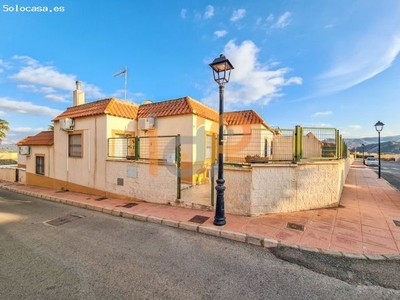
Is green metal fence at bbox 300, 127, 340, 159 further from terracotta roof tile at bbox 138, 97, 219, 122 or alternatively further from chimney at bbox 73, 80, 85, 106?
chimney at bbox 73, 80, 85, 106

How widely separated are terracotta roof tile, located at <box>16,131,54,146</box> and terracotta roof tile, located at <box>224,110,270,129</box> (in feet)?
37.8

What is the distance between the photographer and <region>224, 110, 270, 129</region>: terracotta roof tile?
40.3 ft

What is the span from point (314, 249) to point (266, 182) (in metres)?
2.20

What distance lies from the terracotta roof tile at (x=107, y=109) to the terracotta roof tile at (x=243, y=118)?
20.5 feet

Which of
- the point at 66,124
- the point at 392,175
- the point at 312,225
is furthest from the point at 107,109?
the point at 392,175

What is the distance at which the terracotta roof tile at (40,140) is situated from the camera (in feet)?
38.8

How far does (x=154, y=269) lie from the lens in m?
3.29

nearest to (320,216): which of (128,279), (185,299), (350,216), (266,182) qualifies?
(350,216)

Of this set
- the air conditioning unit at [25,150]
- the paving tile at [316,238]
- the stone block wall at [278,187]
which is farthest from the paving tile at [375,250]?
the air conditioning unit at [25,150]

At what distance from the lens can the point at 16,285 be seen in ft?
9.43

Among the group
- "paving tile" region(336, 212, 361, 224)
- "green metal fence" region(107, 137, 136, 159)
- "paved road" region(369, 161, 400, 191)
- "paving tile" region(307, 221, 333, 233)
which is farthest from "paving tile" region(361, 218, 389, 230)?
"green metal fence" region(107, 137, 136, 159)

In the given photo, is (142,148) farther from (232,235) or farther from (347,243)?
(347,243)

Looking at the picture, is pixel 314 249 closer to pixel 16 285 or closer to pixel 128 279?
pixel 128 279

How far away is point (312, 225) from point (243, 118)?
28.9 ft
